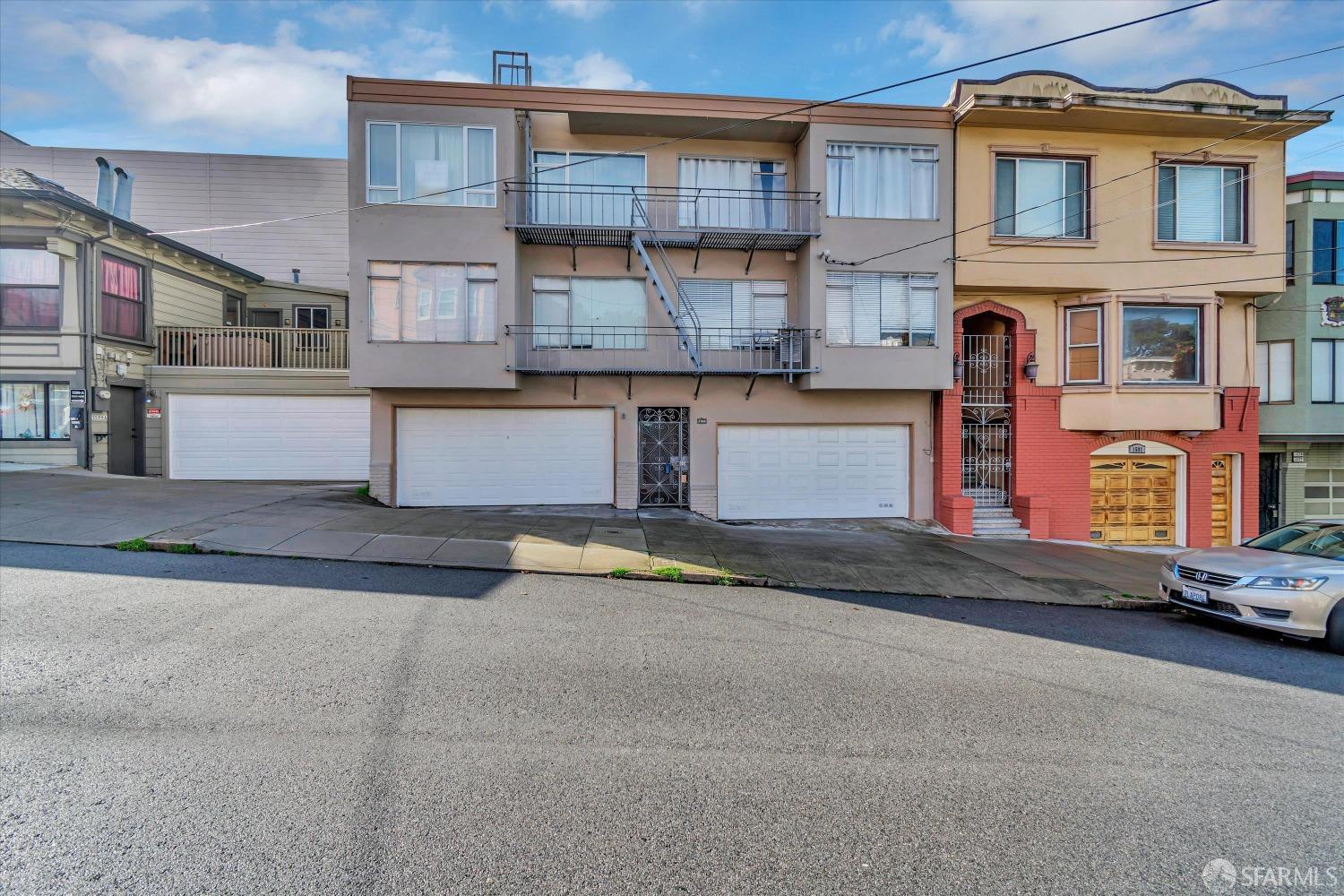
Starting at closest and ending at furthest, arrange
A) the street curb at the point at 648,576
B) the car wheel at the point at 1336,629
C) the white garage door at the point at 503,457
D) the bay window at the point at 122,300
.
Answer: the car wheel at the point at 1336,629
the street curb at the point at 648,576
the white garage door at the point at 503,457
the bay window at the point at 122,300

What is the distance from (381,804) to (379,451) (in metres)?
11.4

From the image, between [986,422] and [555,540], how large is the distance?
10.1m

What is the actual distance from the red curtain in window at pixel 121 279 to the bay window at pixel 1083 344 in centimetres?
2215

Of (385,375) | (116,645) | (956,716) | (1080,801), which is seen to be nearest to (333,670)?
(116,645)

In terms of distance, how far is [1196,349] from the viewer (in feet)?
46.0

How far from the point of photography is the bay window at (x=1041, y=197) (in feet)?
45.0

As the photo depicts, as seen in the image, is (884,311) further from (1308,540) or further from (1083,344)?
(1308,540)

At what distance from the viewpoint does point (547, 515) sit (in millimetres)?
12875

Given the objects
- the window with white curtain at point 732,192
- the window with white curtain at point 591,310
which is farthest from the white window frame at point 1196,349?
the window with white curtain at point 591,310

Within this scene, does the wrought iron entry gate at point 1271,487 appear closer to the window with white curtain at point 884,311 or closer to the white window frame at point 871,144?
the window with white curtain at point 884,311

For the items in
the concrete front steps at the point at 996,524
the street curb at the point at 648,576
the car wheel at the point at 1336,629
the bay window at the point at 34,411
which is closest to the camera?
the car wheel at the point at 1336,629

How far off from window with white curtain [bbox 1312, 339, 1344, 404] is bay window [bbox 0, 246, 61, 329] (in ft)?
96.9

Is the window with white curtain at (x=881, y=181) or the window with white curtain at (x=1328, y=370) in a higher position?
the window with white curtain at (x=881, y=181)

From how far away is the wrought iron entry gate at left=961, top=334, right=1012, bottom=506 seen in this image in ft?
47.3
